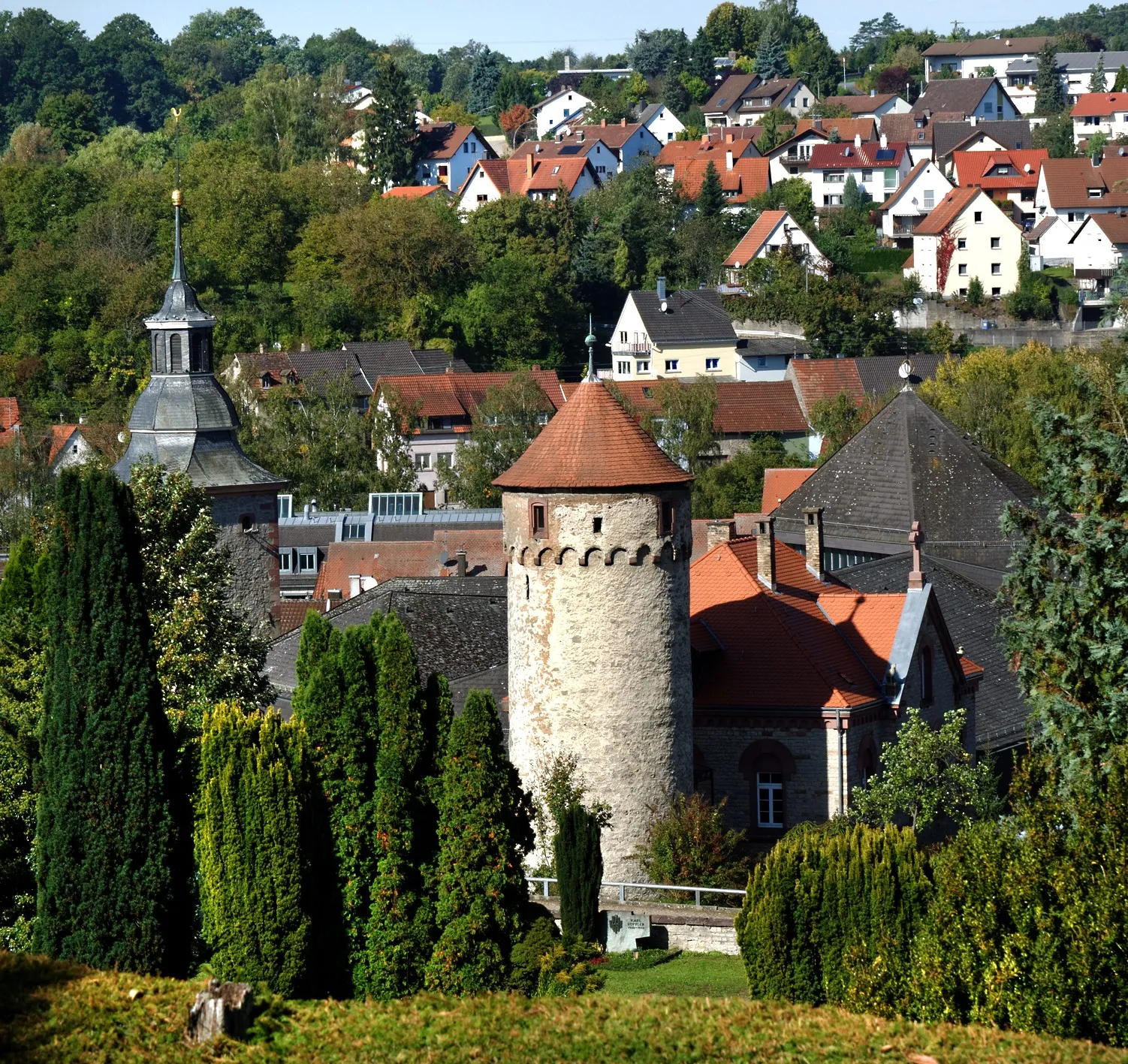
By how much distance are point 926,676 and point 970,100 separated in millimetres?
129090

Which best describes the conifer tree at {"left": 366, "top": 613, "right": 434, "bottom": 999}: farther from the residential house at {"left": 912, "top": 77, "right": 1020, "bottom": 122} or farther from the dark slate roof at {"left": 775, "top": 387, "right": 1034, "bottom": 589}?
the residential house at {"left": 912, "top": 77, "right": 1020, "bottom": 122}

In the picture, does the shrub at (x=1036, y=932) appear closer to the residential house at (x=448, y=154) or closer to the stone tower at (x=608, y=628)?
the stone tower at (x=608, y=628)

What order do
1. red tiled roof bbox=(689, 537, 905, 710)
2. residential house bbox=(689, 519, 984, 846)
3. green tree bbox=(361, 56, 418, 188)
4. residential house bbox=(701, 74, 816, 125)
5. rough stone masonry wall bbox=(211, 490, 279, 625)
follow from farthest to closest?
residential house bbox=(701, 74, 816, 125) < green tree bbox=(361, 56, 418, 188) < rough stone masonry wall bbox=(211, 490, 279, 625) < red tiled roof bbox=(689, 537, 905, 710) < residential house bbox=(689, 519, 984, 846)

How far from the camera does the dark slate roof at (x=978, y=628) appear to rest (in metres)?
50.9

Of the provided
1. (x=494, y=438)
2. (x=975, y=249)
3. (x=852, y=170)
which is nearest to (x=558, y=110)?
(x=852, y=170)

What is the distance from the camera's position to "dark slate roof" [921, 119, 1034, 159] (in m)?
152

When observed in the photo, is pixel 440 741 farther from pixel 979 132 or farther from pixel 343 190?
pixel 979 132

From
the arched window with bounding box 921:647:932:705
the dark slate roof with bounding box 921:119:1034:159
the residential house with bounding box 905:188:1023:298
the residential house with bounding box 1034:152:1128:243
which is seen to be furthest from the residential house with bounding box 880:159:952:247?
the arched window with bounding box 921:647:932:705

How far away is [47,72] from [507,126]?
41387 mm

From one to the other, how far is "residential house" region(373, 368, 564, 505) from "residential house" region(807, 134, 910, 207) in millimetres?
44224

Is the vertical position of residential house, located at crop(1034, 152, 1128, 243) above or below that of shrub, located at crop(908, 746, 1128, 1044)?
above

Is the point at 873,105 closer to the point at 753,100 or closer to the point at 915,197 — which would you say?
the point at 753,100

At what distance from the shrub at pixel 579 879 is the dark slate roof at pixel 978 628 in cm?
1681

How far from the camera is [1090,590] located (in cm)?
3291
